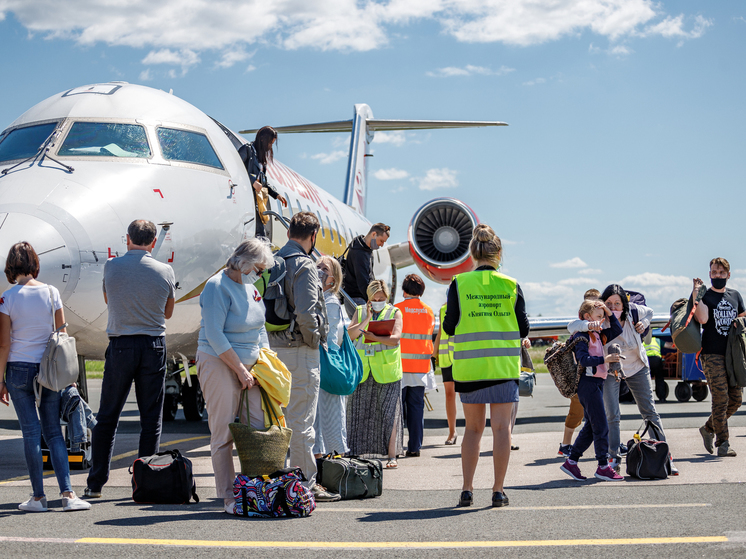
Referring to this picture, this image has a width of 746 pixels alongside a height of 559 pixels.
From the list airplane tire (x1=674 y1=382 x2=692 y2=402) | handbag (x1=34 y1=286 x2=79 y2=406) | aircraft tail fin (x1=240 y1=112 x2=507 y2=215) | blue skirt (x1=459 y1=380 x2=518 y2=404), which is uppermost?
aircraft tail fin (x1=240 y1=112 x2=507 y2=215)

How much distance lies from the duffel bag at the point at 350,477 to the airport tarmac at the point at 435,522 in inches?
5.2

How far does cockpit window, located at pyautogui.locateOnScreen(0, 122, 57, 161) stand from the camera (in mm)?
8089

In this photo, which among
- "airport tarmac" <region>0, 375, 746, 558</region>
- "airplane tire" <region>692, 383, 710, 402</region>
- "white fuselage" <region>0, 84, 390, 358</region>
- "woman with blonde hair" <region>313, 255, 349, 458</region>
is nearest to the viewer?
"airport tarmac" <region>0, 375, 746, 558</region>

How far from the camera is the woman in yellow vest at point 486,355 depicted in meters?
5.80

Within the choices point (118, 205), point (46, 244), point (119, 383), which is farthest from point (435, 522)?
point (118, 205)

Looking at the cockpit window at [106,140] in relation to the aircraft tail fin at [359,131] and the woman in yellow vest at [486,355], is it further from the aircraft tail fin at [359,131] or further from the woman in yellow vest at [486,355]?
the aircraft tail fin at [359,131]

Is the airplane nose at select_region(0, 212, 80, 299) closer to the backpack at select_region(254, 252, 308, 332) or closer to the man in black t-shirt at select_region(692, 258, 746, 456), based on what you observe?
the backpack at select_region(254, 252, 308, 332)

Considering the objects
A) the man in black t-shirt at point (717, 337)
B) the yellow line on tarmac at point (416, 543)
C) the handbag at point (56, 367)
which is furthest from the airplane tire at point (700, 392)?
the handbag at point (56, 367)

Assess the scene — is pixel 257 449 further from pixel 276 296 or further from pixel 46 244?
pixel 46 244

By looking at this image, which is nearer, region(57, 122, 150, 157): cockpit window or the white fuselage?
the white fuselage

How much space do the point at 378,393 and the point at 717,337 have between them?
3646mm

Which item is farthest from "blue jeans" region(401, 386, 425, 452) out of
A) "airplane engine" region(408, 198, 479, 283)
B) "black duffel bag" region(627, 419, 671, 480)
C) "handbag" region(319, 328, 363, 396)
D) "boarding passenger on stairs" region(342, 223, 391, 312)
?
"airplane engine" region(408, 198, 479, 283)

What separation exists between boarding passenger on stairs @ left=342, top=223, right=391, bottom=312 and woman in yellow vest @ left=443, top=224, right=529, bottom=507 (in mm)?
3535

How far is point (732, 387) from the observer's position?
8844mm
